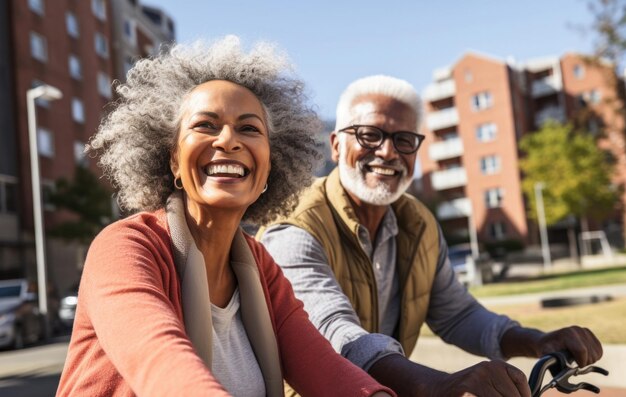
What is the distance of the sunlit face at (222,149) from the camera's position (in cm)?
182

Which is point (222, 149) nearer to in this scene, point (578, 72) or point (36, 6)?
point (36, 6)

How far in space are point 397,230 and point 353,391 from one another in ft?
4.19

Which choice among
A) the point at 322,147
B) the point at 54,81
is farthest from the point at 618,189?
the point at 322,147

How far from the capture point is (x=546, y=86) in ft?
188

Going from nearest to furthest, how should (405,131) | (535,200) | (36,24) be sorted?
(405,131)
(36,24)
(535,200)

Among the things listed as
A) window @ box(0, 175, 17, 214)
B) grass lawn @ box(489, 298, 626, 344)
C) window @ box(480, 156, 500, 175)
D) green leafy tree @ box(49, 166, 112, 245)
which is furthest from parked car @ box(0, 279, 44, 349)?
window @ box(480, 156, 500, 175)

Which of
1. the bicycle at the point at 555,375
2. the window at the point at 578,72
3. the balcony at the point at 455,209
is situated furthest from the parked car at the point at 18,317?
the window at the point at 578,72

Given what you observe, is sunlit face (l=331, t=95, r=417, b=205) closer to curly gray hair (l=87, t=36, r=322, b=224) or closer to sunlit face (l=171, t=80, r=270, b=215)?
curly gray hair (l=87, t=36, r=322, b=224)

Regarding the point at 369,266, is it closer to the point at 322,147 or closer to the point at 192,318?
the point at 322,147

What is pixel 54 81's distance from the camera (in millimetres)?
31797

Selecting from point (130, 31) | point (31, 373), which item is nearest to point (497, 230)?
point (130, 31)

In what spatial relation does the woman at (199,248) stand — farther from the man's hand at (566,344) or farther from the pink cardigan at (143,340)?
the man's hand at (566,344)

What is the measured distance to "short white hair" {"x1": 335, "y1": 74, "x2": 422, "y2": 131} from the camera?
9.52 feet

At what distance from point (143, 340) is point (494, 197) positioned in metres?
54.4
